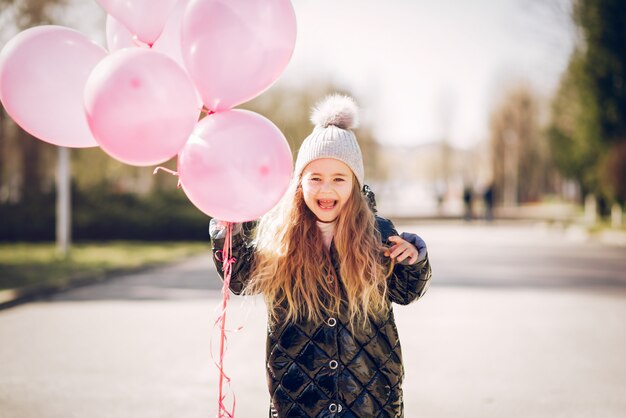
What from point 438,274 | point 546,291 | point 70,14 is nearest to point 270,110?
point 70,14

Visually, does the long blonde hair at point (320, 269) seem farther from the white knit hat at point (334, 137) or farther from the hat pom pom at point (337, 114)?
the hat pom pom at point (337, 114)

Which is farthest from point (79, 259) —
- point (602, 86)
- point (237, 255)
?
point (602, 86)

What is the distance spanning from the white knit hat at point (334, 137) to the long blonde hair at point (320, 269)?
18 centimetres

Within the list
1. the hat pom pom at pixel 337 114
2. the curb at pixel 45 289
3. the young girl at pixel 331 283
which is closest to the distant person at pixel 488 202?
the curb at pixel 45 289

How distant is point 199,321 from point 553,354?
4056 millimetres

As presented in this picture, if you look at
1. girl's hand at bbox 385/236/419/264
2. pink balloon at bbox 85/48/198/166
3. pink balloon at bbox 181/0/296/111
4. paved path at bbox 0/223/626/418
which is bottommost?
paved path at bbox 0/223/626/418

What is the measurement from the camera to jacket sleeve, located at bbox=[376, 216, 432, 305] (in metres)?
2.47

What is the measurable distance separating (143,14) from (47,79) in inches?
20.1

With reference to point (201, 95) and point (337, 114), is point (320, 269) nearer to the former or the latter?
point (337, 114)

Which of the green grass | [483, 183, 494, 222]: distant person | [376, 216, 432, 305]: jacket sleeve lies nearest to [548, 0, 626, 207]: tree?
[483, 183, 494, 222]: distant person

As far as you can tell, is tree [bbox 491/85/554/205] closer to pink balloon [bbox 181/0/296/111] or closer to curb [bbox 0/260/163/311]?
curb [bbox 0/260/163/311]

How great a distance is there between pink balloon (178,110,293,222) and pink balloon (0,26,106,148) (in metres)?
0.70

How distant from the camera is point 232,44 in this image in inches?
92.6

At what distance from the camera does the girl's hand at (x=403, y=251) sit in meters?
2.42
